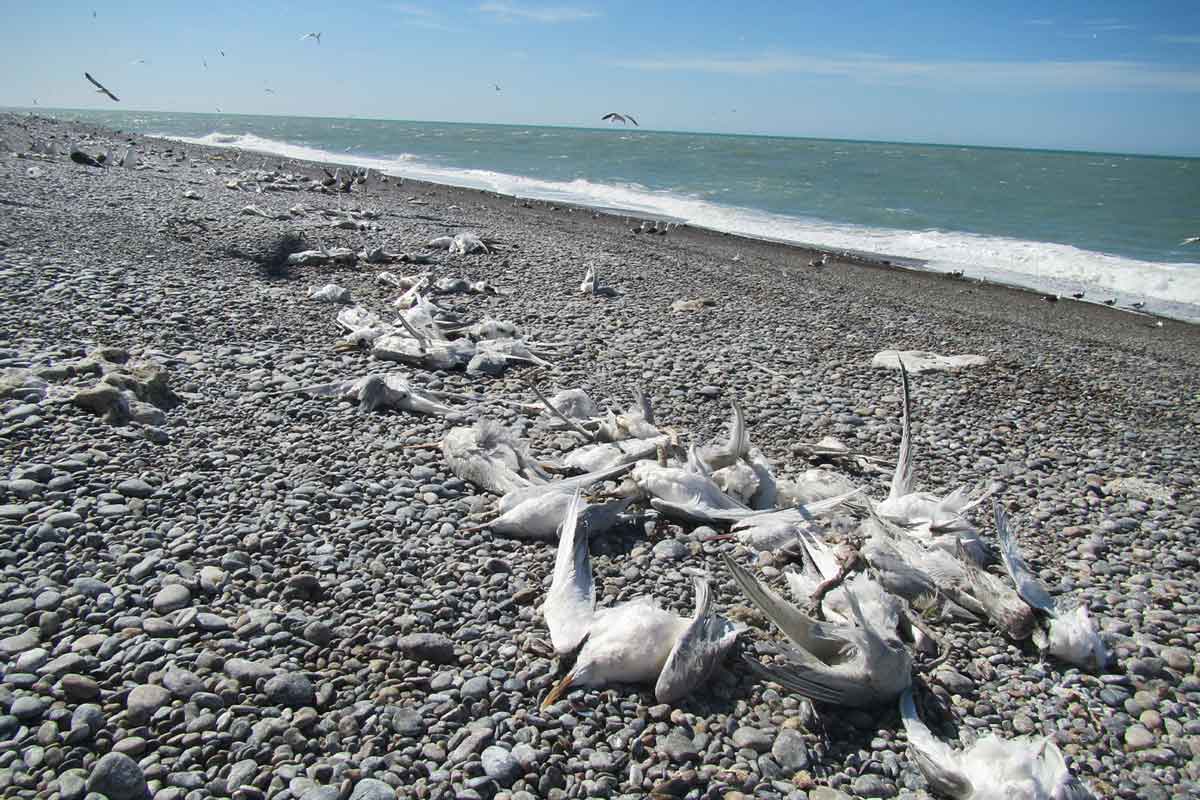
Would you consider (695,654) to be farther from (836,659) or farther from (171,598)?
(171,598)

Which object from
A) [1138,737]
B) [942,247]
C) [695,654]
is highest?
[942,247]

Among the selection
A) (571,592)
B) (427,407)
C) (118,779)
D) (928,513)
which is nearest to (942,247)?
(928,513)

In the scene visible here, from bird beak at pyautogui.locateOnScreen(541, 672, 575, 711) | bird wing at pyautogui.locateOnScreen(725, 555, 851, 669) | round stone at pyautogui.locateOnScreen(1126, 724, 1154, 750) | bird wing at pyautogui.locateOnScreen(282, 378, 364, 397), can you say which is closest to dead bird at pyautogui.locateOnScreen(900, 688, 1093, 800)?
bird wing at pyautogui.locateOnScreen(725, 555, 851, 669)

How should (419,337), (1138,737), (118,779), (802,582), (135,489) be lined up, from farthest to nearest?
(419,337) → (135,489) → (802,582) → (1138,737) → (118,779)

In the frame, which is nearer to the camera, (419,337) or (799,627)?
(799,627)

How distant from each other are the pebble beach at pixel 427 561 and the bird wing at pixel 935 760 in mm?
59

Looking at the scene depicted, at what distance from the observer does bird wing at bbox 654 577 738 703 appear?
2.75 metres

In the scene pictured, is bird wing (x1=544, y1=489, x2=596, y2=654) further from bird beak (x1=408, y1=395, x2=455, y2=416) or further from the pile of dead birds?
bird beak (x1=408, y1=395, x2=455, y2=416)

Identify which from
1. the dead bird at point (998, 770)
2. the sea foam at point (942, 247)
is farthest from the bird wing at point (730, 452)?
the sea foam at point (942, 247)

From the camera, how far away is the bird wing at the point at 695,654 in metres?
2.75

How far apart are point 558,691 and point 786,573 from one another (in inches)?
57.6

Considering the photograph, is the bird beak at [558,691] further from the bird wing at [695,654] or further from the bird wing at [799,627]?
the bird wing at [799,627]

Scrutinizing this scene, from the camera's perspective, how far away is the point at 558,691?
2.72 meters

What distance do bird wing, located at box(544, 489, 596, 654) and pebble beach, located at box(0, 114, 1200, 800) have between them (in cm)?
13
